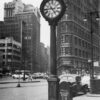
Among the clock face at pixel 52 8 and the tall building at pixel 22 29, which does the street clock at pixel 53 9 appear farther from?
the tall building at pixel 22 29

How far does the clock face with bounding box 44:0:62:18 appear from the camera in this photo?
1056 centimetres

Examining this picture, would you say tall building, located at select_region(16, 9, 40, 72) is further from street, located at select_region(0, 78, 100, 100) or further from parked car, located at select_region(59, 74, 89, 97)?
parked car, located at select_region(59, 74, 89, 97)

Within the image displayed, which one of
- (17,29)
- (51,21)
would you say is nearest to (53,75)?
(51,21)

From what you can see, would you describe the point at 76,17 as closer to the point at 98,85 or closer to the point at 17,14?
the point at 98,85

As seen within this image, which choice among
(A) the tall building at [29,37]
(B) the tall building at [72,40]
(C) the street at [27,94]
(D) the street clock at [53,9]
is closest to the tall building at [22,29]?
(A) the tall building at [29,37]

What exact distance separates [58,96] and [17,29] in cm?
14432

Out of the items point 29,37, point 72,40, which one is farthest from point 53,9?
point 29,37

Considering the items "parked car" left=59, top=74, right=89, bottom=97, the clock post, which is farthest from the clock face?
"parked car" left=59, top=74, right=89, bottom=97

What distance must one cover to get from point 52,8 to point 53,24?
2.11ft

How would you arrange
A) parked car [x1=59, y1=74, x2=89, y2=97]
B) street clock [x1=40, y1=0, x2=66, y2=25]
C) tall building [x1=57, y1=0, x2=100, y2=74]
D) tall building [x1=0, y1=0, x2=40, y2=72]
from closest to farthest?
street clock [x1=40, y1=0, x2=66, y2=25], parked car [x1=59, y1=74, x2=89, y2=97], tall building [x1=57, y1=0, x2=100, y2=74], tall building [x1=0, y1=0, x2=40, y2=72]

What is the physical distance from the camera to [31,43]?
6324 inches

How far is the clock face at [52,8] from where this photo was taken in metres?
10.6

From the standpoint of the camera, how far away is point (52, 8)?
10625mm

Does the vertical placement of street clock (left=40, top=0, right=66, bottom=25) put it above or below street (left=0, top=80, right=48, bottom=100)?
above
